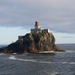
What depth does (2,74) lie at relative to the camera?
90.3 m

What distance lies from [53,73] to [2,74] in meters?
16.7

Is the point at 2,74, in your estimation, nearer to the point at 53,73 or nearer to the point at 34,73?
the point at 34,73

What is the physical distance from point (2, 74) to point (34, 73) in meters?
10.6

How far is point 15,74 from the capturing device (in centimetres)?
8981

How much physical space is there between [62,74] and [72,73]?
14.4 ft

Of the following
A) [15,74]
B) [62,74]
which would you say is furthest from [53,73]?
[15,74]

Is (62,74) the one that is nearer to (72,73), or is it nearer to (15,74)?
(72,73)

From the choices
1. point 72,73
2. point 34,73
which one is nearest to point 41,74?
point 34,73

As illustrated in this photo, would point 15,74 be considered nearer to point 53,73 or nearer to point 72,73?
point 53,73

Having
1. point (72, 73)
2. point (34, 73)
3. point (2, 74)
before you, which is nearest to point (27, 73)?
point (34, 73)

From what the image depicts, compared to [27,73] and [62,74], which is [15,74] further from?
[62,74]

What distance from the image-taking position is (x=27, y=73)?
301ft

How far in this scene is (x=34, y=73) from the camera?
302 ft

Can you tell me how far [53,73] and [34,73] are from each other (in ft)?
21.5
